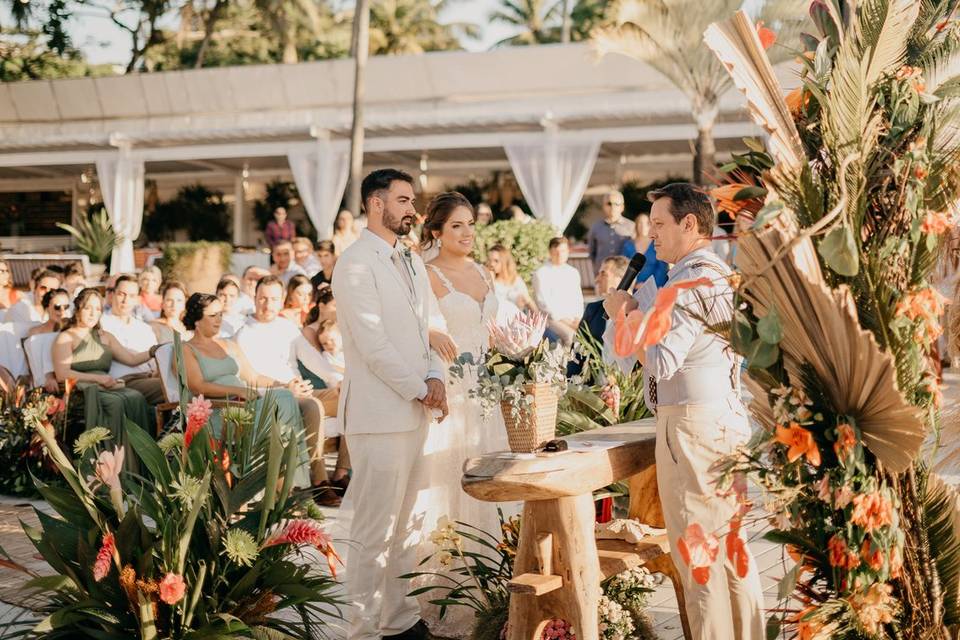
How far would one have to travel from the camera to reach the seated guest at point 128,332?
29.1 ft

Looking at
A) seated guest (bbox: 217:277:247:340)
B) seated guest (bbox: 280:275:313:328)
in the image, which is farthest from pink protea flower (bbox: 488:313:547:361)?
seated guest (bbox: 217:277:247:340)

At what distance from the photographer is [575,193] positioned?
64.7ft

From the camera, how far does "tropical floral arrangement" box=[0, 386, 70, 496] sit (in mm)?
8406

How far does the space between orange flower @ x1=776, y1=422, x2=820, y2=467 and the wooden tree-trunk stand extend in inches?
63.0

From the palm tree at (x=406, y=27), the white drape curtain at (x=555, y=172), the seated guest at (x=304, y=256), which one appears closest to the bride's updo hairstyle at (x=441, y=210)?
the seated guest at (x=304, y=256)

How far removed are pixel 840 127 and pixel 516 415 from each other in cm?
207

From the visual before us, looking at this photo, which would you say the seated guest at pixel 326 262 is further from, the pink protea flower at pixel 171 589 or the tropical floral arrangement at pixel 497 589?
the pink protea flower at pixel 171 589

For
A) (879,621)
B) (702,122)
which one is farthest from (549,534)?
(702,122)

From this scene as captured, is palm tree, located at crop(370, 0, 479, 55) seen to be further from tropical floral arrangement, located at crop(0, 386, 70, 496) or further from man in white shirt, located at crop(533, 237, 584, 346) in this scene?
tropical floral arrangement, located at crop(0, 386, 70, 496)

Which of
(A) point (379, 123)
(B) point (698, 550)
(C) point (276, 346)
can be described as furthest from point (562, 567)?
(A) point (379, 123)

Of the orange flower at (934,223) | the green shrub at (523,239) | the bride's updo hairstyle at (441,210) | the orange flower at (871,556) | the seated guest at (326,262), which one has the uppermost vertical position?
the green shrub at (523,239)

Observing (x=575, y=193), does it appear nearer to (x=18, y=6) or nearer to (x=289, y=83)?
(x=289, y=83)

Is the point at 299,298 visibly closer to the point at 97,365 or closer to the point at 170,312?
the point at 170,312

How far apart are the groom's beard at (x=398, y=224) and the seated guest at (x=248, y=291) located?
544 centimetres
